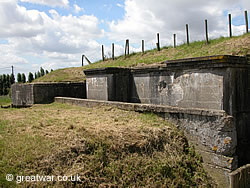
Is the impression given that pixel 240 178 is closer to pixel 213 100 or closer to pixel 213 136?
pixel 213 136

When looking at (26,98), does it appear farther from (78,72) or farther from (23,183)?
(23,183)

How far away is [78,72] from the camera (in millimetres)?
16391

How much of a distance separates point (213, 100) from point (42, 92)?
778cm

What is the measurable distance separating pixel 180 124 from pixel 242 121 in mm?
1728

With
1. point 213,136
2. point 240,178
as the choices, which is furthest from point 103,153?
point 240,178

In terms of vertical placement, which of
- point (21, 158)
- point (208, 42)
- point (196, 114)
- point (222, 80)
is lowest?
point (21, 158)

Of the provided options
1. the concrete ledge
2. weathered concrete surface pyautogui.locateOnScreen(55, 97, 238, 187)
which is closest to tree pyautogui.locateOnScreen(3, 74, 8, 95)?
the concrete ledge

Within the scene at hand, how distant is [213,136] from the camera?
4.66 m

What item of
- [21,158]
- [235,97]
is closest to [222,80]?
[235,97]

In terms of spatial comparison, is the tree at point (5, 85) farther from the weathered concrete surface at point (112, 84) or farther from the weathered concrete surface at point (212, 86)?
the weathered concrete surface at point (212, 86)

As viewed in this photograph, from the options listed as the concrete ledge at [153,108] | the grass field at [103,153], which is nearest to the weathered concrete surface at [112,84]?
the concrete ledge at [153,108]

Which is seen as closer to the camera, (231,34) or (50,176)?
(50,176)

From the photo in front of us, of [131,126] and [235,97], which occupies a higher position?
[235,97]

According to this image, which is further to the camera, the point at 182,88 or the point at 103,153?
the point at 182,88
